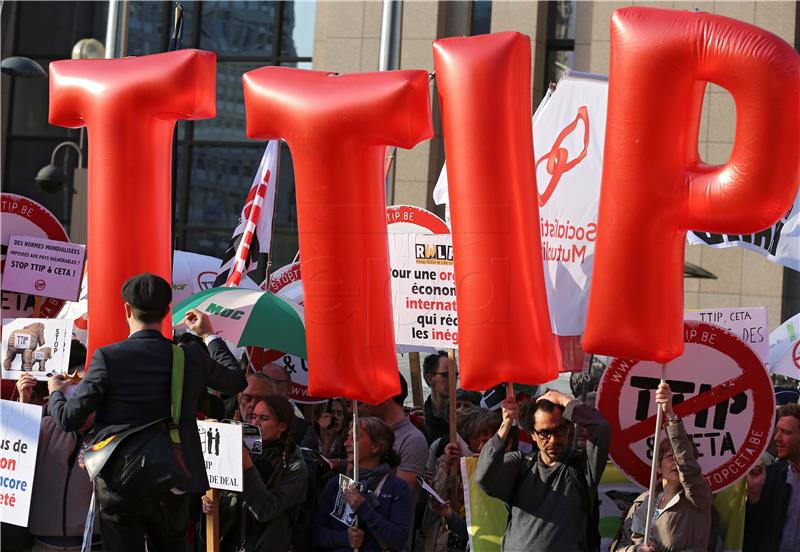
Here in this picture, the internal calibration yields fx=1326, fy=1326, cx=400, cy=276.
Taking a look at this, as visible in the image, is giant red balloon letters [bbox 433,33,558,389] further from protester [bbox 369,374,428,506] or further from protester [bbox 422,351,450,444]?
protester [bbox 422,351,450,444]

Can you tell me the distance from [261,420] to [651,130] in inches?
99.2

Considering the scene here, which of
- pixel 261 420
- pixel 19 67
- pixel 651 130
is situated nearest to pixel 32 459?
pixel 261 420

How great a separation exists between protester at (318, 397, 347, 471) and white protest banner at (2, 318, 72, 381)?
70.8 inches

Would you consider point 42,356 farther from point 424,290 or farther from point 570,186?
point 570,186

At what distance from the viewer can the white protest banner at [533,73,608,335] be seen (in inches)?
304

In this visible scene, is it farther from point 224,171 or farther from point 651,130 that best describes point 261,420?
point 224,171

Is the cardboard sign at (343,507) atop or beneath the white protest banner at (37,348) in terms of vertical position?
beneath

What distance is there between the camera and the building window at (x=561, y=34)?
1753 cm

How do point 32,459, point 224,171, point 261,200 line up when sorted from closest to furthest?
point 32,459 → point 261,200 → point 224,171

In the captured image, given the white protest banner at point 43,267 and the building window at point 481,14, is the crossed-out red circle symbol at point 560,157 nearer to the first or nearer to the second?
the white protest banner at point 43,267

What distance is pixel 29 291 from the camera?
30.3ft

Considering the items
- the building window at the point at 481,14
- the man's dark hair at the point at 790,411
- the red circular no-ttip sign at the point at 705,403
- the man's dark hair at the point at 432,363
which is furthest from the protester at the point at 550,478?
the building window at the point at 481,14

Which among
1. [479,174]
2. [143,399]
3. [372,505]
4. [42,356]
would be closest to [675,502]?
[372,505]

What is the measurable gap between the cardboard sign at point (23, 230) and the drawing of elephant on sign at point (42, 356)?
1808mm
